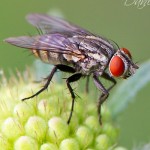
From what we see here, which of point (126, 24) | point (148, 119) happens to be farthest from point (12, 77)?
point (126, 24)

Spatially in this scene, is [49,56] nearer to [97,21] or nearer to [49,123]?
[49,123]

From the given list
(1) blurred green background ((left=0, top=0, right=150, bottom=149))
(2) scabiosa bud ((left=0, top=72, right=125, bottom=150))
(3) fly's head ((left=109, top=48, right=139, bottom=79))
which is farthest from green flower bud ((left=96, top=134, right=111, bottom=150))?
(1) blurred green background ((left=0, top=0, right=150, bottom=149))

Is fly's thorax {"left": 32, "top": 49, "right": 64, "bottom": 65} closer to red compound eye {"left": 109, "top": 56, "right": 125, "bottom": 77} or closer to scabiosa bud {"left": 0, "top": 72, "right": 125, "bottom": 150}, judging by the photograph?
scabiosa bud {"left": 0, "top": 72, "right": 125, "bottom": 150}

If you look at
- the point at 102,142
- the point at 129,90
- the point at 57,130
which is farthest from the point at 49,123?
the point at 129,90

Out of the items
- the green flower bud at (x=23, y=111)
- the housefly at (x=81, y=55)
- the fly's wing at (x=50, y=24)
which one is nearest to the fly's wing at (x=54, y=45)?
the housefly at (x=81, y=55)

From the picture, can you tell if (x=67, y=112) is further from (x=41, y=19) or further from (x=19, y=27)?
(x=19, y=27)

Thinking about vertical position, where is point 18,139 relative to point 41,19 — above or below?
below

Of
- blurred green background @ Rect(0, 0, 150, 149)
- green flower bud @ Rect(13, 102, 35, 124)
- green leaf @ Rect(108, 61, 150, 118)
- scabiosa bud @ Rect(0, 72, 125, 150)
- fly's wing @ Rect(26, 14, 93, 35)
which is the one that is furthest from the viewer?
blurred green background @ Rect(0, 0, 150, 149)
